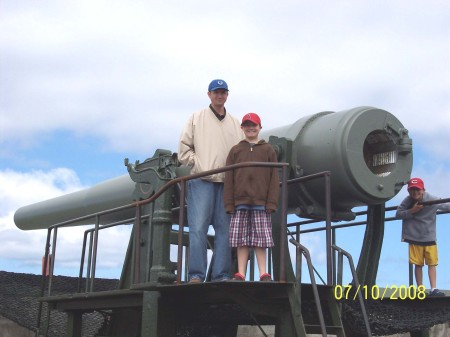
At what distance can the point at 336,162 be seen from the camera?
6609 millimetres

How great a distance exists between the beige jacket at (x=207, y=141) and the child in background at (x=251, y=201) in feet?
1.40

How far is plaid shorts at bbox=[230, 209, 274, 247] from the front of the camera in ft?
19.3

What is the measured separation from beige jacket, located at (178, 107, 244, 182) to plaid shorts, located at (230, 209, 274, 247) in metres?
0.56

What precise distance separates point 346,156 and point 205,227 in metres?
1.36

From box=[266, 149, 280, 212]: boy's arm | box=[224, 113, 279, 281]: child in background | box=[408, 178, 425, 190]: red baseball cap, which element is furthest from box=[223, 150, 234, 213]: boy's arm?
box=[408, 178, 425, 190]: red baseball cap

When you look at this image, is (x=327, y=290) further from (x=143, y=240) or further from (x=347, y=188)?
(x=143, y=240)

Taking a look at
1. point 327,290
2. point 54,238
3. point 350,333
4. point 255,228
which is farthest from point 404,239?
point 54,238

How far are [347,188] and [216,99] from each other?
139 centimetres

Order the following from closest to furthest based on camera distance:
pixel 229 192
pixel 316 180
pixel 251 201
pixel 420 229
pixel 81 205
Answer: pixel 251 201
pixel 229 192
pixel 316 180
pixel 420 229
pixel 81 205

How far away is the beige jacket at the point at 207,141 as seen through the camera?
21.1 ft

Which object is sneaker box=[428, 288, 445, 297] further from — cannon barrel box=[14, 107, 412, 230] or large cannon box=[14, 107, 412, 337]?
cannon barrel box=[14, 107, 412, 230]

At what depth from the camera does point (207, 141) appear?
21.2 ft

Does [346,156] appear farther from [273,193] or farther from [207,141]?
[207,141]

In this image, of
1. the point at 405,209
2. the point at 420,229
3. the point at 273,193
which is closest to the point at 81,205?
the point at 405,209
